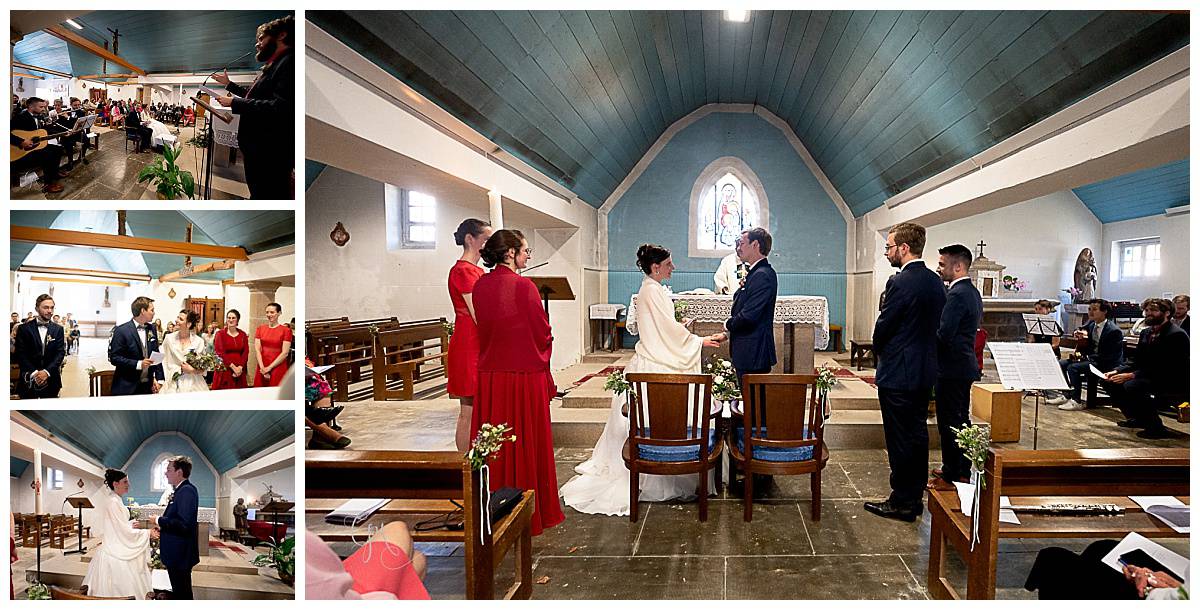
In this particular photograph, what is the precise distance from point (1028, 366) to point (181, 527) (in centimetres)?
381

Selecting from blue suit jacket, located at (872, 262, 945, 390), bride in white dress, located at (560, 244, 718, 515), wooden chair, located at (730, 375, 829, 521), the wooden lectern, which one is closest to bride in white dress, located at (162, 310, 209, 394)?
bride in white dress, located at (560, 244, 718, 515)

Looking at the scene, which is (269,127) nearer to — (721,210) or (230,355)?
(230,355)

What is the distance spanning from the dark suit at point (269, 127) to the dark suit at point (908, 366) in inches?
110

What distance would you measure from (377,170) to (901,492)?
3341 millimetres

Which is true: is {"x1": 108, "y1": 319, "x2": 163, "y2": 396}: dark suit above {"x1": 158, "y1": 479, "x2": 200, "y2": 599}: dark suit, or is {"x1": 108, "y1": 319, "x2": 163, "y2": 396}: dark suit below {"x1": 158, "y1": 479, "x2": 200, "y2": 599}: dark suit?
above

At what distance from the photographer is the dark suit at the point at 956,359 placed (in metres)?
3.48

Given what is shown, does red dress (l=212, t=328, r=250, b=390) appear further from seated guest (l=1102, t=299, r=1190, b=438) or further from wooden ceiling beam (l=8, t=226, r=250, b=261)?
seated guest (l=1102, t=299, r=1190, b=438)

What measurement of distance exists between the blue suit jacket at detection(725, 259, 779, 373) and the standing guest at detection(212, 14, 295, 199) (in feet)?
9.12

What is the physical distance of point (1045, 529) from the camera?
7.13ft

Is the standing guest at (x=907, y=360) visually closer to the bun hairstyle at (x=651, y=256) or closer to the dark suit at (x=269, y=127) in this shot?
the bun hairstyle at (x=651, y=256)

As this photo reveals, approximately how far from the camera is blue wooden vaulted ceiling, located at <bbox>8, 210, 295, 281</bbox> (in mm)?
1723

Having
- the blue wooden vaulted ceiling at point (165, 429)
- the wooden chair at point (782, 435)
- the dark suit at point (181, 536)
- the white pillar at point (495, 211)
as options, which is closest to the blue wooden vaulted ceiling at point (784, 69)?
the white pillar at point (495, 211)

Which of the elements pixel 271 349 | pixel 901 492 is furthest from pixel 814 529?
pixel 271 349

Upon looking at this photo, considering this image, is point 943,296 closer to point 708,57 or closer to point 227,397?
point 227,397
